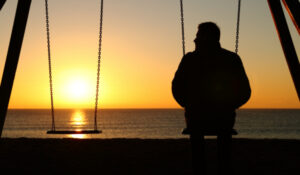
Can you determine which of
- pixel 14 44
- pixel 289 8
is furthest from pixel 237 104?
pixel 14 44

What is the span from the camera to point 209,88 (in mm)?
4684

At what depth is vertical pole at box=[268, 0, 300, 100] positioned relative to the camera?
6883 mm

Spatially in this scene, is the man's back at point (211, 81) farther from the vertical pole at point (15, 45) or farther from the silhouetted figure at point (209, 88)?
the vertical pole at point (15, 45)

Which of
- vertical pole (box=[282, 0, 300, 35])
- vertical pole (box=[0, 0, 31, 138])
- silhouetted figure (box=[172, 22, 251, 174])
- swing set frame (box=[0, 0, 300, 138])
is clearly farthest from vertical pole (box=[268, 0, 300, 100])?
vertical pole (box=[0, 0, 31, 138])
